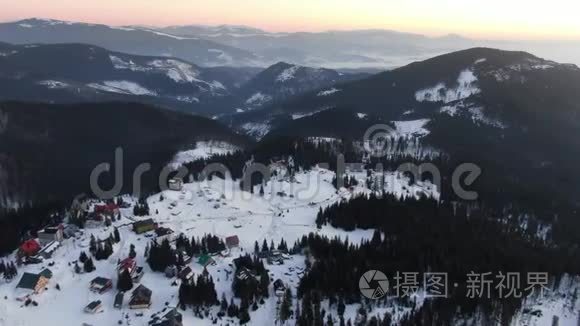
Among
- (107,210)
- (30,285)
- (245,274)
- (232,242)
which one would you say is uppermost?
(107,210)

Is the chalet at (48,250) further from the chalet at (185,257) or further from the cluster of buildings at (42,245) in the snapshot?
the chalet at (185,257)

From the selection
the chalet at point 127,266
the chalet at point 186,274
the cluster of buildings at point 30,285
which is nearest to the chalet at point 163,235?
the chalet at point 127,266

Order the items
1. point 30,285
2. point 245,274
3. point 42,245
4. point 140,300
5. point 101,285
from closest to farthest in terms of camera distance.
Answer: point 140,300 → point 30,285 → point 101,285 → point 245,274 → point 42,245

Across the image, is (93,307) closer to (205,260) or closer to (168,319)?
(168,319)

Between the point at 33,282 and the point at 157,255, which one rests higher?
the point at 157,255

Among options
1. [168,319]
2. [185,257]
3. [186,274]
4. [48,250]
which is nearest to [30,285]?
[48,250]
